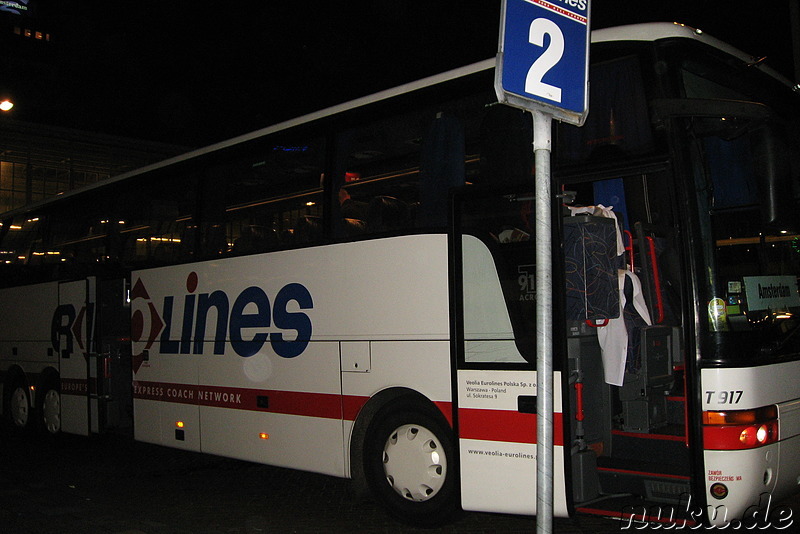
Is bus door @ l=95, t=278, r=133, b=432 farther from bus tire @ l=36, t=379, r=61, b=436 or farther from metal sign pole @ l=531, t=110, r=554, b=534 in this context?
metal sign pole @ l=531, t=110, r=554, b=534

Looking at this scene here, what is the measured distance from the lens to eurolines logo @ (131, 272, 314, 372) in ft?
23.9

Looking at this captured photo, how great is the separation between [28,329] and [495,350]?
30.7ft

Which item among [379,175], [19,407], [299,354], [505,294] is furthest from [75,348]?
[505,294]

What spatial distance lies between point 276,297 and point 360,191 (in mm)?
1579

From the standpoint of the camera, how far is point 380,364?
6445 mm

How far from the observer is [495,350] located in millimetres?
5621

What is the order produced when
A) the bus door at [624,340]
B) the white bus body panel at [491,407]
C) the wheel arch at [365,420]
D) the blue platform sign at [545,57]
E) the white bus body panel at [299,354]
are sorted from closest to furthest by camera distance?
the blue platform sign at [545,57] → the bus door at [624,340] → the white bus body panel at [491,407] → the white bus body panel at [299,354] → the wheel arch at [365,420]

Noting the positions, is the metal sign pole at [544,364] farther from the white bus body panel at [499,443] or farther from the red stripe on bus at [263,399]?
the red stripe on bus at [263,399]

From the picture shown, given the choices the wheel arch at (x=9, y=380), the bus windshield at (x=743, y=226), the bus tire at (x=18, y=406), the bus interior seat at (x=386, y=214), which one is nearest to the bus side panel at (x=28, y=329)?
the wheel arch at (x=9, y=380)

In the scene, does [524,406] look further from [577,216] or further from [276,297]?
[276,297]

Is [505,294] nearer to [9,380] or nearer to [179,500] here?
[179,500]

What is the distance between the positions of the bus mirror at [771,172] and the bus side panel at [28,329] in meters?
10.1

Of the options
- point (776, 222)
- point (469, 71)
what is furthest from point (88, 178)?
point (776, 222)

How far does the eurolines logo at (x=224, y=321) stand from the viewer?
729cm
